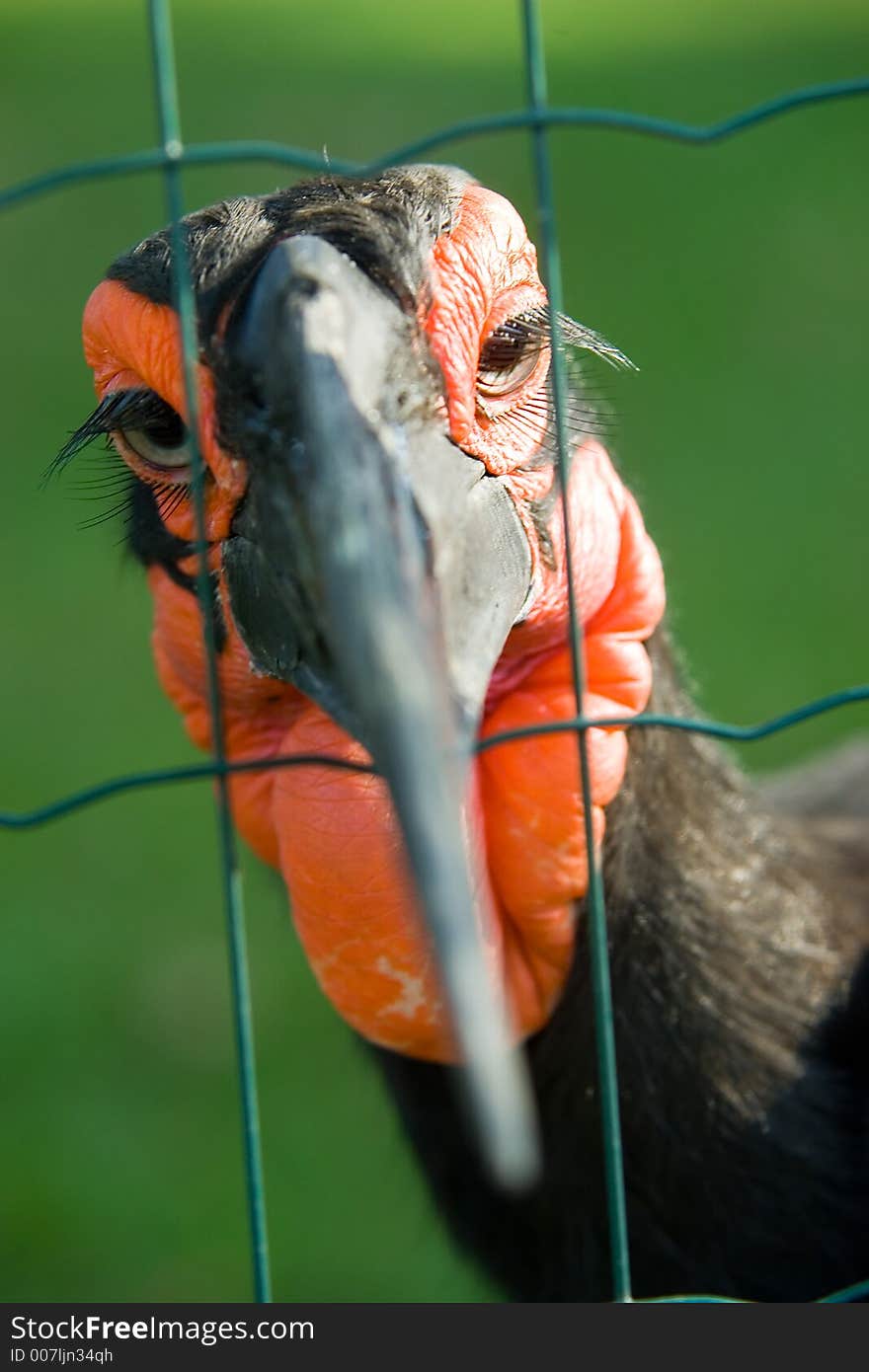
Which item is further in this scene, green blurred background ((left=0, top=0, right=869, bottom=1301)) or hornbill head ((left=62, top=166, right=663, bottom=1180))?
green blurred background ((left=0, top=0, right=869, bottom=1301))

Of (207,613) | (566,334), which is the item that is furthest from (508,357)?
(207,613)

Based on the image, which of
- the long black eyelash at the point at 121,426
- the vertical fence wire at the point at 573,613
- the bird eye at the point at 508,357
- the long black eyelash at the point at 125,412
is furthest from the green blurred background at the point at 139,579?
the vertical fence wire at the point at 573,613

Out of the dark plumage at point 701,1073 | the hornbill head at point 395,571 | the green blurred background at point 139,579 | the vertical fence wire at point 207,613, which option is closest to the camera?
the hornbill head at point 395,571

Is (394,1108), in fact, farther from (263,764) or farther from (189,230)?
(189,230)

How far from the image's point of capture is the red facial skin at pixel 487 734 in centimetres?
129

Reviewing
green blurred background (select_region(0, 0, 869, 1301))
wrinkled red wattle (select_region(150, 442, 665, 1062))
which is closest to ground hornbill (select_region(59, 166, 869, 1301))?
wrinkled red wattle (select_region(150, 442, 665, 1062))

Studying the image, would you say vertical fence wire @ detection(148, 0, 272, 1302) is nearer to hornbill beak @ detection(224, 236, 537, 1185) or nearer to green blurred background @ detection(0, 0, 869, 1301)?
hornbill beak @ detection(224, 236, 537, 1185)

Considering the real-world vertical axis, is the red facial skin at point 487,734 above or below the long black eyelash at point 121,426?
below

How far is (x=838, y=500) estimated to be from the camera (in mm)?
4348

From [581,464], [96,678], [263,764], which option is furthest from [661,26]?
[263,764]

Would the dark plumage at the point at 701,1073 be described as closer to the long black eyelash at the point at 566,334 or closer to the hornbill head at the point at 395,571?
the hornbill head at the point at 395,571

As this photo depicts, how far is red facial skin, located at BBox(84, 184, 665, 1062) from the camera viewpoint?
4.24 ft

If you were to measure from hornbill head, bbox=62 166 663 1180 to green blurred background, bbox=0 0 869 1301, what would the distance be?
287 millimetres

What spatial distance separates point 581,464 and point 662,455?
3.22 metres
